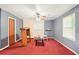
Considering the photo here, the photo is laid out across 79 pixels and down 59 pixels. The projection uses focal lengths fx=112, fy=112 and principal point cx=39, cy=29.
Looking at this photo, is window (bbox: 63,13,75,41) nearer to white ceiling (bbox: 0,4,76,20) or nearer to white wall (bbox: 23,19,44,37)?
white ceiling (bbox: 0,4,76,20)

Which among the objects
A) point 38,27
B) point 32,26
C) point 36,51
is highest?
point 32,26

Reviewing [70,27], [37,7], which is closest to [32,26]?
[70,27]

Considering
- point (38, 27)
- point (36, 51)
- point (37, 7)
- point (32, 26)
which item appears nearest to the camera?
point (37, 7)

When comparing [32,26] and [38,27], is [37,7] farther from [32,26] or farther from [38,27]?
[38,27]

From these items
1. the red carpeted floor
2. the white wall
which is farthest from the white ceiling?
the white wall

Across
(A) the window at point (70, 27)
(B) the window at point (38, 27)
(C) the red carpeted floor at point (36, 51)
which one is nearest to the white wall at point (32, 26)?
(B) the window at point (38, 27)

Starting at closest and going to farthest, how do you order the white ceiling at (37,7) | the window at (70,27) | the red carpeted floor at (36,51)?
the white ceiling at (37,7), the red carpeted floor at (36,51), the window at (70,27)

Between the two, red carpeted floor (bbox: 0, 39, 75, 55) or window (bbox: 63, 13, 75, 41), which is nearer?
red carpeted floor (bbox: 0, 39, 75, 55)

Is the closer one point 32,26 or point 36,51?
point 36,51

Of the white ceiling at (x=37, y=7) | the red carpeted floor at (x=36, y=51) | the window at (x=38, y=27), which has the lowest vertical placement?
the red carpeted floor at (x=36, y=51)

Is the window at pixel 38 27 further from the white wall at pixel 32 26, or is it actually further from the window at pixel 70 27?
the window at pixel 70 27
